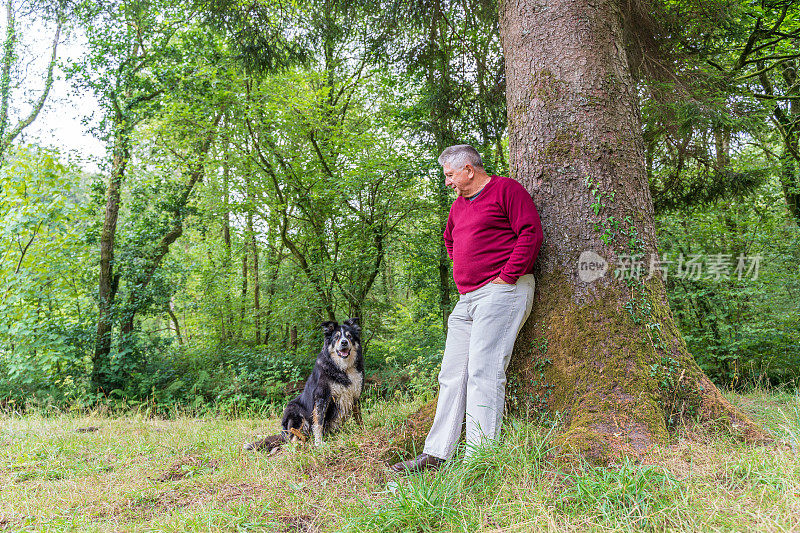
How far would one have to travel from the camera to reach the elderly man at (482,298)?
2.71 m

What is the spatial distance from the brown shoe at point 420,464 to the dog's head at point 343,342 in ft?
6.05

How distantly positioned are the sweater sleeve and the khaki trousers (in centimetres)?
14

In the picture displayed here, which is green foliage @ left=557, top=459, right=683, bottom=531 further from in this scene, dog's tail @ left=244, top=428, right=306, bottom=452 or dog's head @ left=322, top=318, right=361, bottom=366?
dog's head @ left=322, top=318, right=361, bottom=366

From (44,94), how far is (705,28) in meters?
15.8

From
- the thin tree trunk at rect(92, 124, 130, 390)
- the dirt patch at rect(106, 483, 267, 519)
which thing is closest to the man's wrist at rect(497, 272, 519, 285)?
the dirt patch at rect(106, 483, 267, 519)

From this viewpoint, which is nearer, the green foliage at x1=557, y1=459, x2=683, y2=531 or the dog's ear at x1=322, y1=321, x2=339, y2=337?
the green foliage at x1=557, y1=459, x2=683, y2=531

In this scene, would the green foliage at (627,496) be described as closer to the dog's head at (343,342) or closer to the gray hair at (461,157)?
the gray hair at (461,157)

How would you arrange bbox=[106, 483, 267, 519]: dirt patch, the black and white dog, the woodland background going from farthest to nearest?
the woodland background, the black and white dog, bbox=[106, 483, 267, 519]: dirt patch

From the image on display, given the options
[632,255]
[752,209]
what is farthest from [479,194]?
[752,209]

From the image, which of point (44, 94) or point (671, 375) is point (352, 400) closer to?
point (671, 375)

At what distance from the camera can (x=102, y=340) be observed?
972cm

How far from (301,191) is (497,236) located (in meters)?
8.02

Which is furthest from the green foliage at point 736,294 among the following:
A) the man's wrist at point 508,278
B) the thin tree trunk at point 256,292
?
the thin tree trunk at point 256,292

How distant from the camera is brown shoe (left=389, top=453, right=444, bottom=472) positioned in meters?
2.71
